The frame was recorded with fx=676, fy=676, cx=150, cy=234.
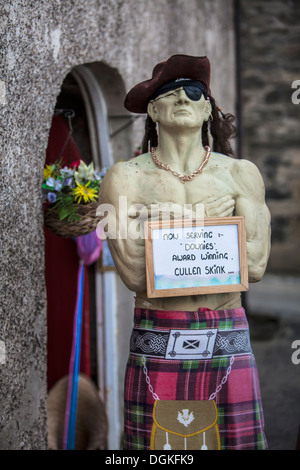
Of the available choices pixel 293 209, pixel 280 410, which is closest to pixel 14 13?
pixel 280 410

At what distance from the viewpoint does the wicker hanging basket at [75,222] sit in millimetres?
3207

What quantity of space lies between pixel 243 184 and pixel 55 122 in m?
1.70

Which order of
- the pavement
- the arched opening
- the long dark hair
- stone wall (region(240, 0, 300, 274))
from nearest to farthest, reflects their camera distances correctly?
1. the long dark hair
2. the arched opening
3. the pavement
4. stone wall (region(240, 0, 300, 274))

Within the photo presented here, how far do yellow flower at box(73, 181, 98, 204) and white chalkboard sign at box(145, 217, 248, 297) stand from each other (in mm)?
733

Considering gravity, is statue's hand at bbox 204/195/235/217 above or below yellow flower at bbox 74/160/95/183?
below

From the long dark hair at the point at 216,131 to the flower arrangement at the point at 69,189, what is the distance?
0.39 metres

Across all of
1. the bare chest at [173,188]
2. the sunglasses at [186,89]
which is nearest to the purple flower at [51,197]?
the bare chest at [173,188]

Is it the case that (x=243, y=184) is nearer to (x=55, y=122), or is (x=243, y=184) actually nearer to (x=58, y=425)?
(x=55, y=122)

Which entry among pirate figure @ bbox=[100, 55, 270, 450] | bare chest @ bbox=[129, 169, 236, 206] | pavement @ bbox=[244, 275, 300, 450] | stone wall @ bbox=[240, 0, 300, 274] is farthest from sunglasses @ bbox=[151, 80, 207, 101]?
stone wall @ bbox=[240, 0, 300, 274]

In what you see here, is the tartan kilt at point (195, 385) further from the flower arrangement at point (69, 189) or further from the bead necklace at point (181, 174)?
the flower arrangement at point (69, 189)

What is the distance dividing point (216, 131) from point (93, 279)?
181 cm

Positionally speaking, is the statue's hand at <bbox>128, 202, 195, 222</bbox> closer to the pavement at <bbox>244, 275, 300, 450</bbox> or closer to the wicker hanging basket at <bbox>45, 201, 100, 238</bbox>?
the wicker hanging basket at <bbox>45, 201, 100, 238</bbox>

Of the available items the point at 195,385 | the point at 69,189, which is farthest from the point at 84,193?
the point at 195,385

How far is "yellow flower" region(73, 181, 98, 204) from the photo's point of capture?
322 centimetres
